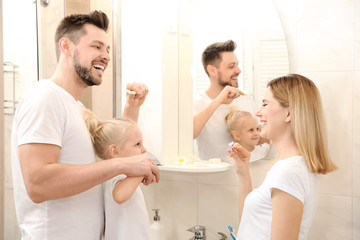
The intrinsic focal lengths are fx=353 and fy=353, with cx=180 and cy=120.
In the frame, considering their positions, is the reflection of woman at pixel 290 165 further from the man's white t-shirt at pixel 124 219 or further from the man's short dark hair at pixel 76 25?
the man's short dark hair at pixel 76 25

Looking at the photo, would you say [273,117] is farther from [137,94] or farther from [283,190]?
[137,94]

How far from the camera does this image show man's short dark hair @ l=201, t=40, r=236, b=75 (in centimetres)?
154

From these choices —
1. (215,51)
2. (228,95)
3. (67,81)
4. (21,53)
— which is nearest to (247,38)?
(215,51)

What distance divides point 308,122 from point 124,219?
2.20 feet

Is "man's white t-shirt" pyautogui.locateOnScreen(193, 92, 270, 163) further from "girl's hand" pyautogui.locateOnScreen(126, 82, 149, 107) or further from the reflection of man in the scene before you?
"girl's hand" pyautogui.locateOnScreen(126, 82, 149, 107)

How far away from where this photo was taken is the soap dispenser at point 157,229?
163 centimetres

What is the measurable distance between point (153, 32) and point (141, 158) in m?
0.70

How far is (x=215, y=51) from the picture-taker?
61.7 inches

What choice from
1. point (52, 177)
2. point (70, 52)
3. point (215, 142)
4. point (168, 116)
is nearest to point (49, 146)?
point (52, 177)

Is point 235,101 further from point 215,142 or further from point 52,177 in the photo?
point 52,177

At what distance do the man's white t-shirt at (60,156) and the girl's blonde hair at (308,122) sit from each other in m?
0.67

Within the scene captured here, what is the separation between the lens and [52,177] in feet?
3.38

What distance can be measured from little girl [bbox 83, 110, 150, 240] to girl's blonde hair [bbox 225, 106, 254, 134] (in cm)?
44

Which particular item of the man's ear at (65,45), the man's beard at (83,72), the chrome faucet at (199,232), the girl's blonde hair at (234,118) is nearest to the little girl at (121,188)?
the man's beard at (83,72)
